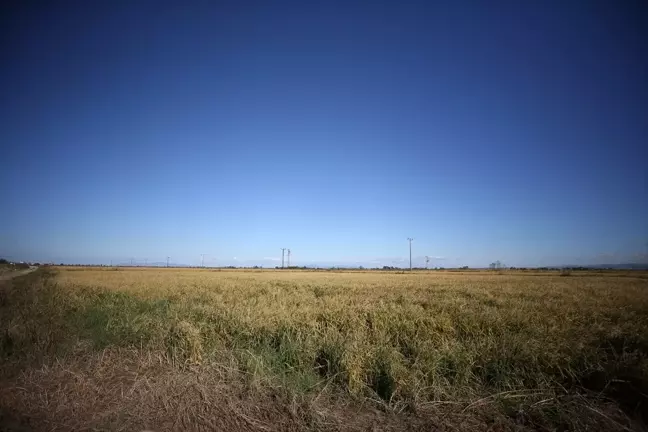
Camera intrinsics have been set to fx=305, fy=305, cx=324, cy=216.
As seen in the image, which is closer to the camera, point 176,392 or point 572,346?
point 176,392

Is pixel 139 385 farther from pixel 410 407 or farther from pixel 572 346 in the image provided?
pixel 572 346

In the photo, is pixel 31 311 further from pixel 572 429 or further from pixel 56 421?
pixel 572 429

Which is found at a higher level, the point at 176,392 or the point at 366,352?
the point at 366,352

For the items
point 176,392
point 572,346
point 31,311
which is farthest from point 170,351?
point 572,346

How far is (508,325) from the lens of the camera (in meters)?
7.88

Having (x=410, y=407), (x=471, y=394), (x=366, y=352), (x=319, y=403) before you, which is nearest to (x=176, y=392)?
(x=319, y=403)

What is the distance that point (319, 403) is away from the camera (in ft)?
14.1

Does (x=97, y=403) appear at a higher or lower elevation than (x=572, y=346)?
lower

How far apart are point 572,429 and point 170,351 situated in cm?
660

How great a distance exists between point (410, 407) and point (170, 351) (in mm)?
4740

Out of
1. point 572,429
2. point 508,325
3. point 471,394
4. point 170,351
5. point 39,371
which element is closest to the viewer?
point 572,429

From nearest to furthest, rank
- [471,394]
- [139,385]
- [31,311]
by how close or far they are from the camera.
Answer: [471,394] → [139,385] → [31,311]

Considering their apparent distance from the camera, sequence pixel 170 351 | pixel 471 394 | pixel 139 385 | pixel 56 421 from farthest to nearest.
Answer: pixel 170 351
pixel 139 385
pixel 471 394
pixel 56 421

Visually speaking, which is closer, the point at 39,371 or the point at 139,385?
the point at 139,385
